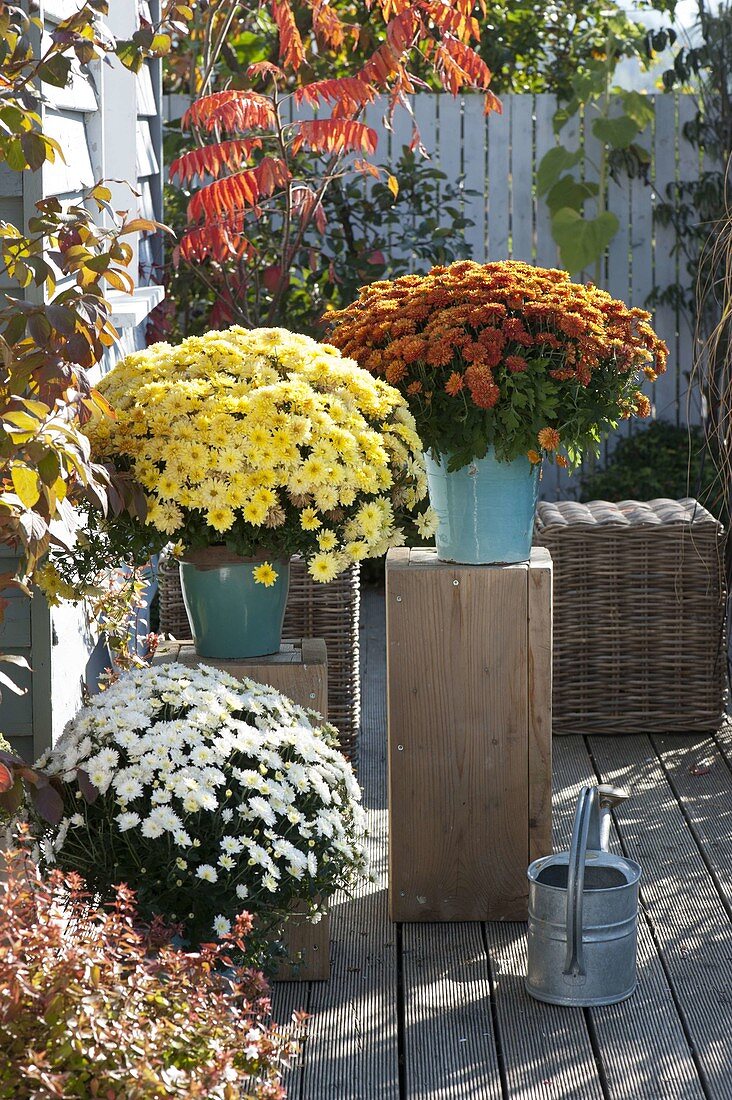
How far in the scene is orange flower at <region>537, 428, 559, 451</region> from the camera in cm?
246

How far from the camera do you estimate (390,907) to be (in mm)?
2752

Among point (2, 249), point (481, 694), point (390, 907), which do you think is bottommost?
point (390, 907)

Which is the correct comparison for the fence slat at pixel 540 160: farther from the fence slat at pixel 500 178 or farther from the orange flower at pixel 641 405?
the orange flower at pixel 641 405

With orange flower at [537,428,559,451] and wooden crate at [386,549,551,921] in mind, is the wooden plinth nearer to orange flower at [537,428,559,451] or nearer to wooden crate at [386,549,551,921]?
wooden crate at [386,549,551,921]

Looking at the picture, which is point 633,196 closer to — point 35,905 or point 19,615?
point 19,615

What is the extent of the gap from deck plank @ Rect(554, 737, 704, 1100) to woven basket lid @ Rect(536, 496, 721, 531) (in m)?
1.33

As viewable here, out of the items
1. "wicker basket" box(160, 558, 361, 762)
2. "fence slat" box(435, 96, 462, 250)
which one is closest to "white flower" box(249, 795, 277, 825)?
"wicker basket" box(160, 558, 361, 762)

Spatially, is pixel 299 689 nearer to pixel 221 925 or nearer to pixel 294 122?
pixel 221 925

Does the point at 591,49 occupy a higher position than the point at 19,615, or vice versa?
the point at 591,49

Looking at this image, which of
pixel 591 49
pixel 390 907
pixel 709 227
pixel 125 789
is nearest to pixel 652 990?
pixel 390 907

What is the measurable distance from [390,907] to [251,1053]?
Answer: 1187mm

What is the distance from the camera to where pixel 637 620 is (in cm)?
375

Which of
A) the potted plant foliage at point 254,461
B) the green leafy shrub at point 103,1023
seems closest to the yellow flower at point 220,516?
the potted plant foliage at point 254,461

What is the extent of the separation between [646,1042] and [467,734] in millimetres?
681
